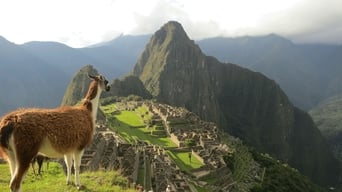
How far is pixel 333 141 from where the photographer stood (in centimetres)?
18812

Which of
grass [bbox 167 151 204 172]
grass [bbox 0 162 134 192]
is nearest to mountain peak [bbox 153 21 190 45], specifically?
grass [bbox 167 151 204 172]

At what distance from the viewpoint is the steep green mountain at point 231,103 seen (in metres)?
152

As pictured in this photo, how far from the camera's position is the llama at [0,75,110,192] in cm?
735

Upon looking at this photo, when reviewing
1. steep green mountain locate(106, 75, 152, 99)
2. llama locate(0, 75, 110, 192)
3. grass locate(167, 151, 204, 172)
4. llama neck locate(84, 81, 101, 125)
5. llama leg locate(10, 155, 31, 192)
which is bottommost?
grass locate(167, 151, 204, 172)

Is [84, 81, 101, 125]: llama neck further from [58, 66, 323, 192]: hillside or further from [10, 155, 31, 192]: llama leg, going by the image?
[58, 66, 323, 192]: hillside

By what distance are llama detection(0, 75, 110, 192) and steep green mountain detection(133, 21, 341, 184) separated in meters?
132

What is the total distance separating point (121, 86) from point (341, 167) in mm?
75054

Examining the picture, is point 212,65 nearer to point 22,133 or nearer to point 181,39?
point 181,39

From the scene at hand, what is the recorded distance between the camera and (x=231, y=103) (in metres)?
193

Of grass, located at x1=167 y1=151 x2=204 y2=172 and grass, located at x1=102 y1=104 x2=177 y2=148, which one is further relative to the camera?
grass, located at x1=102 y1=104 x2=177 y2=148

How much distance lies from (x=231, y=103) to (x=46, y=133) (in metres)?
188

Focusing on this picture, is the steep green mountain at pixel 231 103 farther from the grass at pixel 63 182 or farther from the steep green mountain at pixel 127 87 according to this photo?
the grass at pixel 63 182

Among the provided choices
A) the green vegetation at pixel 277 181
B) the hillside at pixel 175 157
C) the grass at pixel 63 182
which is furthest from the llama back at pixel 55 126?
the green vegetation at pixel 277 181

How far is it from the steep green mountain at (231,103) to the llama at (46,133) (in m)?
132
